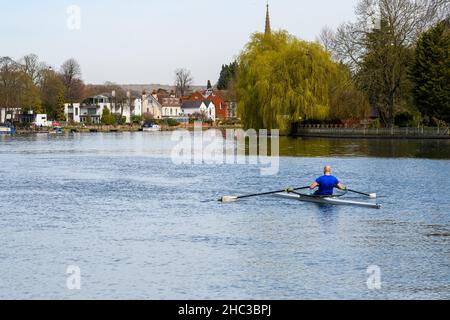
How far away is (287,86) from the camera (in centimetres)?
Answer: 8219

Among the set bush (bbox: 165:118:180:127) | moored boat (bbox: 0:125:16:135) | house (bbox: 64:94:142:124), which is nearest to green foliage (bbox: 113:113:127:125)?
house (bbox: 64:94:142:124)

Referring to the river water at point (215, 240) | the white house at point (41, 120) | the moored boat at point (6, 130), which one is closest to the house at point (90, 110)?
the white house at point (41, 120)

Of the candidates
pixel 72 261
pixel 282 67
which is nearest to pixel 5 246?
pixel 72 261

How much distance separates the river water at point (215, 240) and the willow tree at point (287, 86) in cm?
4093

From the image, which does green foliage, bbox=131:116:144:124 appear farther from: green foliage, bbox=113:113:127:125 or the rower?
the rower

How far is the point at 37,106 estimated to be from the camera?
150 metres

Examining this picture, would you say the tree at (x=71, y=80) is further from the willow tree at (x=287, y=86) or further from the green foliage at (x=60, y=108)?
the willow tree at (x=287, y=86)

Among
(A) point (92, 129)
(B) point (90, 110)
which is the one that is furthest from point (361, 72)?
(B) point (90, 110)

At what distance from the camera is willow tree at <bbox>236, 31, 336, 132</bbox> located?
81500mm

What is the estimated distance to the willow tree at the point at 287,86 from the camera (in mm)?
81500

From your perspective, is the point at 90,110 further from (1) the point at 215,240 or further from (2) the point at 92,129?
(1) the point at 215,240

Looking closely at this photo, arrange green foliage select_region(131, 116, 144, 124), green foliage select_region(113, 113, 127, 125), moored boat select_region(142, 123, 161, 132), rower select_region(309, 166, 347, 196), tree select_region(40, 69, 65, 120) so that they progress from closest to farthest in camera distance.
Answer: rower select_region(309, 166, 347, 196)
moored boat select_region(142, 123, 161, 132)
tree select_region(40, 69, 65, 120)
green foliage select_region(113, 113, 127, 125)
green foliage select_region(131, 116, 144, 124)

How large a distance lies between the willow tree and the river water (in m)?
40.9

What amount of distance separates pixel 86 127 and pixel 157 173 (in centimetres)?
11657
